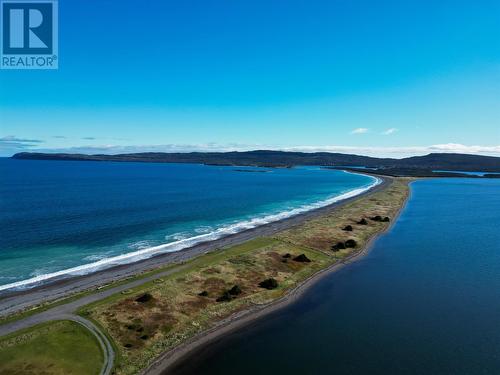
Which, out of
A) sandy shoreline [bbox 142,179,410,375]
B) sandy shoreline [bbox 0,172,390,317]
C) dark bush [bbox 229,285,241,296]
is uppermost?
dark bush [bbox 229,285,241,296]

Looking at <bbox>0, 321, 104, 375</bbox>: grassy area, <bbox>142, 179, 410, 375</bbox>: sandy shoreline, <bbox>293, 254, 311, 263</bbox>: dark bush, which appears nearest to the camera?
<bbox>0, 321, 104, 375</bbox>: grassy area

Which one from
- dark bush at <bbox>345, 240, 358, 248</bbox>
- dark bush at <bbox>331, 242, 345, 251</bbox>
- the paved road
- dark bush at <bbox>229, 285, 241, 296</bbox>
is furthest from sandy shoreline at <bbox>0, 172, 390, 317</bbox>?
dark bush at <bbox>345, 240, 358, 248</bbox>

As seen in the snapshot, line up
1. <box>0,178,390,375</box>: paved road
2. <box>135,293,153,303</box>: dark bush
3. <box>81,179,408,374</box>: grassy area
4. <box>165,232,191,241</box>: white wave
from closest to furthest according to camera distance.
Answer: <box>0,178,390,375</box>: paved road
<box>81,179,408,374</box>: grassy area
<box>135,293,153,303</box>: dark bush
<box>165,232,191,241</box>: white wave

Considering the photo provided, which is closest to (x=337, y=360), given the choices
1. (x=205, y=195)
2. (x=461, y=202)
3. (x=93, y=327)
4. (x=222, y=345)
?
(x=222, y=345)

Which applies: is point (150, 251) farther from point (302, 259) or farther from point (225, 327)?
point (225, 327)

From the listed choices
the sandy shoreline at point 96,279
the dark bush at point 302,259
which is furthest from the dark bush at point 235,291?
the dark bush at point 302,259

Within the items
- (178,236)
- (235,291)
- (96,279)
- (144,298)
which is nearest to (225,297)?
(235,291)

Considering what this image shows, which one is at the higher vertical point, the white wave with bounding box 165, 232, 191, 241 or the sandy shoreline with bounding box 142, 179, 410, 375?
the white wave with bounding box 165, 232, 191, 241

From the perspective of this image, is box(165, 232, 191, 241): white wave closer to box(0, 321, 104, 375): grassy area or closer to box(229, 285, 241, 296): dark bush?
box(229, 285, 241, 296): dark bush
